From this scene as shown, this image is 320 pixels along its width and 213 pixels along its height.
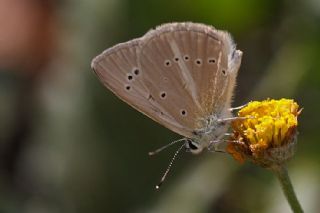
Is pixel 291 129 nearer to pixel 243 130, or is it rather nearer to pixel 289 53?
pixel 243 130

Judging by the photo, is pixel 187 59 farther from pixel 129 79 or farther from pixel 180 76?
pixel 129 79

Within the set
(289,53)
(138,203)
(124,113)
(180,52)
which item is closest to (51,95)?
(124,113)

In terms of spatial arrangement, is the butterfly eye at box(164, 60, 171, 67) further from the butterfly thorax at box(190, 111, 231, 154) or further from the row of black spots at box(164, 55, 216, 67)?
the butterfly thorax at box(190, 111, 231, 154)

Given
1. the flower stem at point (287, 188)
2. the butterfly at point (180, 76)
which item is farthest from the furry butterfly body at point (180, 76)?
the flower stem at point (287, 188)

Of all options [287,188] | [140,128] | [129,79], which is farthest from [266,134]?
[140,128]

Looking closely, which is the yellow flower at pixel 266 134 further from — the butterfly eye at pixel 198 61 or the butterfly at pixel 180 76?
the butterfly eye at pixel 198 61
